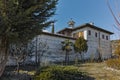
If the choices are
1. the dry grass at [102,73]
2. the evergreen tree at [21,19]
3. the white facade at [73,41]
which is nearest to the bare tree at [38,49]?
the white facade at [73,41]

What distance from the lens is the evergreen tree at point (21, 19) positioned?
8758mm

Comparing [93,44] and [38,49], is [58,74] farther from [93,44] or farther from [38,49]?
[93,44]

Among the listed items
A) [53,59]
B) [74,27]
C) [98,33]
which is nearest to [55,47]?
[53,59]

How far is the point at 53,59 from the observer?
82.5 ft

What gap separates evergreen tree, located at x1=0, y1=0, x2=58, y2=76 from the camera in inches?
345

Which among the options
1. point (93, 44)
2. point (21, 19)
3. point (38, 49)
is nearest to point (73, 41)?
point (93, 44)

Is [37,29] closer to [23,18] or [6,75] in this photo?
[23,18]

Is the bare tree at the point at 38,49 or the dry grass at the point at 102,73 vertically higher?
the bare tree at the point at 38,49

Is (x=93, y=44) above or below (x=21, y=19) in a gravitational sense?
below

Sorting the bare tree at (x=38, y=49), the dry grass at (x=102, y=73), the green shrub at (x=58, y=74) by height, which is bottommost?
the dry grass at (x=102, y=73)

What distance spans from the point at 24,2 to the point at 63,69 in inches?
152

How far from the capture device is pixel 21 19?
898 cm

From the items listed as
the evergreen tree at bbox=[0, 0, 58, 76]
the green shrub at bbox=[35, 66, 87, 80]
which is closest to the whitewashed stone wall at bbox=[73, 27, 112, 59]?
the green shrub at bbox=[35, 66, 87, 80]

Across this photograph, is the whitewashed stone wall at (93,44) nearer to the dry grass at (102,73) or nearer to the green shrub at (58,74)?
the dry grass at (102,73)
